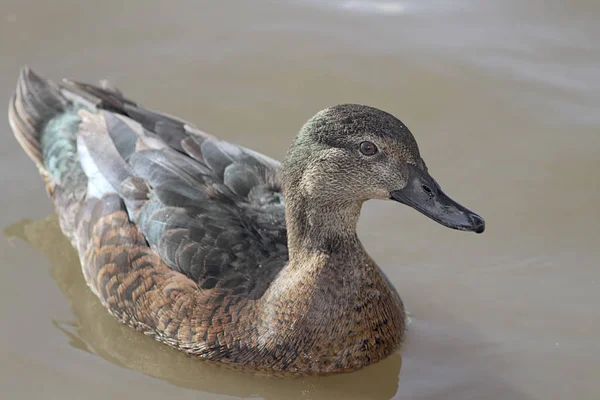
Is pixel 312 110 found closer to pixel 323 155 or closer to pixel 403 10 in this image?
pixel 403 10

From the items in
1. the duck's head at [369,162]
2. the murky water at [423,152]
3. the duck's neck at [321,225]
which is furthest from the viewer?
the murky water at [423,152]

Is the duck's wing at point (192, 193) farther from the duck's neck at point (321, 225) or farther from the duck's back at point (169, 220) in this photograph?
the duck's neck at point (321, 225)

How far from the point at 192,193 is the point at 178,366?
114 centimetres

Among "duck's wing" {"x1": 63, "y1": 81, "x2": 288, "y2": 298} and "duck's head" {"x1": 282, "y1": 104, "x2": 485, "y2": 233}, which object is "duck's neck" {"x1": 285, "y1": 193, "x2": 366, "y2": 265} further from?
"duck's wing" {"x1": 63, "y1": 81, "x2": 288, "y2": 298}

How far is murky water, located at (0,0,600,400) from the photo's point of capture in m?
6.32

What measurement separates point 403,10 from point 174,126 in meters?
3.29

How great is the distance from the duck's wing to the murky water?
2.32 feet

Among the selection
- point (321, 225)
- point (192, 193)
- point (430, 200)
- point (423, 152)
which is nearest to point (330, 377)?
point (321, 225)

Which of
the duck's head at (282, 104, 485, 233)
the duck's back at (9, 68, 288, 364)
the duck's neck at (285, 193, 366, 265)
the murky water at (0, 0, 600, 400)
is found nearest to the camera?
the duck's head at (282, 104, 485, 233)

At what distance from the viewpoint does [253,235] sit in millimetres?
6262

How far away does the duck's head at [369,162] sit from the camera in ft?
17.9

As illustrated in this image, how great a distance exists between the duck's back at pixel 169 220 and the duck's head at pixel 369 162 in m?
0.83

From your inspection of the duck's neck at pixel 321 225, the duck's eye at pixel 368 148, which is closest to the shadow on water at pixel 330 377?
the duck's neck at pixel 321 225

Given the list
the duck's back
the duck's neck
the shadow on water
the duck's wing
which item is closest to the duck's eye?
the duck's neck
